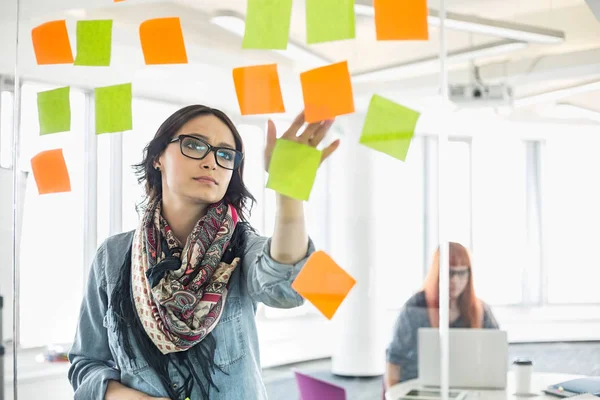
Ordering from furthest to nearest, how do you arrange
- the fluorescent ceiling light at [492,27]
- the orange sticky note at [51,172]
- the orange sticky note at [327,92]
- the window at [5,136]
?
the window at [5,136] → the orange sticky note at [51,172] → the orange sticky note at [327,92] → the fluorescent ceiling light at [492,27]

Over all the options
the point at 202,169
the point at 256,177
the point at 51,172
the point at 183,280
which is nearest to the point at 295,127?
the point at 256,177

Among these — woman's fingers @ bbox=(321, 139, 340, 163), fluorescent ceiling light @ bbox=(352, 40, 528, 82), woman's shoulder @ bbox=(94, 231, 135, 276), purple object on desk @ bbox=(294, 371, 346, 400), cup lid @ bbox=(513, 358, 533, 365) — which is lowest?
purple object on desk @ bbox=(294, 371, 346, 400)

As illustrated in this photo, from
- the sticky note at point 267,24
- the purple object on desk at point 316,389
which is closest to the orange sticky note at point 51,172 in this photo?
the sticky note at point 267,24

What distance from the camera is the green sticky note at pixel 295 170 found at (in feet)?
5.79

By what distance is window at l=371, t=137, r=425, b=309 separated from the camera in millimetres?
1739

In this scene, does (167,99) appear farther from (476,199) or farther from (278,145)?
Result: (476,199)

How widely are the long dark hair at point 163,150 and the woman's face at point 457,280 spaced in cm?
58

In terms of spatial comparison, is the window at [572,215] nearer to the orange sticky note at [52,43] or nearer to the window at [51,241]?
the window at [51,241]

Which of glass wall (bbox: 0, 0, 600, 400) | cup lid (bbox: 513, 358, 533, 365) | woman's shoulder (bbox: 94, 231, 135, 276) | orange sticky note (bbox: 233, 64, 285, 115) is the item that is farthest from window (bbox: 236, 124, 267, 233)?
cup lid (bbox: 513, 358, 533, 365)

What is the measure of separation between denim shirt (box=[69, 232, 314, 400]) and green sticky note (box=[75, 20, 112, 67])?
604mm

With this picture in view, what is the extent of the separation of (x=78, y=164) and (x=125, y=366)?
696 mm

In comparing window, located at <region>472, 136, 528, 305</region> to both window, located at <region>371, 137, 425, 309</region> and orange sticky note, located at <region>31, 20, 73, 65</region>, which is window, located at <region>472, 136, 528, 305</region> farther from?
orange sticky note, located at <region>31, 20, 73, 65</region>

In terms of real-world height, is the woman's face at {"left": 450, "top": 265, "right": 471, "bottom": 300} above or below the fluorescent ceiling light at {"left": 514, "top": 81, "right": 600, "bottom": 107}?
below

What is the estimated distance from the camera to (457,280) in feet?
5.68
